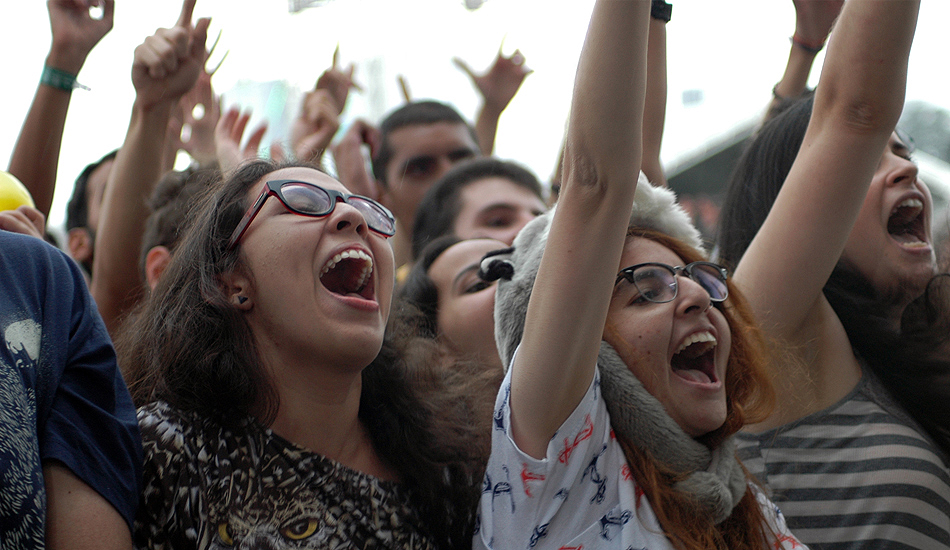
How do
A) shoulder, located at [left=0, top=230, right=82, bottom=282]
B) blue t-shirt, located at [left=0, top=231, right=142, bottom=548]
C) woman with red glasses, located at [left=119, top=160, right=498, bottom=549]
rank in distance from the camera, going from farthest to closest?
woman with red glasses, located at [left=119, top=160, right=498, bottom=549] → shoulder, located at [left=0, top=230, right=82, bottom=282] → blue t-shirt, located at [left=0, top=231, right=142, bottom=548]

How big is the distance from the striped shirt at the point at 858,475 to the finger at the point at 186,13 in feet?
6.97

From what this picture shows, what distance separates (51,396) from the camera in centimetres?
132

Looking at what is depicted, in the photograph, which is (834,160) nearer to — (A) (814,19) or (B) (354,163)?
(A) (814,19)

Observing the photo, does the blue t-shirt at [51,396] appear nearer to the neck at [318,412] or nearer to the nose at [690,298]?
the neck at [318,412]

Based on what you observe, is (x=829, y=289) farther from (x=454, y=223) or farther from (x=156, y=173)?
(x=156, y=173)

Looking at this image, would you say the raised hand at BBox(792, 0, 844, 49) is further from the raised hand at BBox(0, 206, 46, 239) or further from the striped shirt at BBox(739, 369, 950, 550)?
the raised hand at BBox(0, 206, 46, 239)

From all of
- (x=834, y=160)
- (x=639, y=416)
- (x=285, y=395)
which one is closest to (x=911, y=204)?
(x=834, y=160)

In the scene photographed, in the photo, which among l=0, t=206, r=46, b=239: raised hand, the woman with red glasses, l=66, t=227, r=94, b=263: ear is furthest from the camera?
l=66, t=227, r=94, b=263: ear

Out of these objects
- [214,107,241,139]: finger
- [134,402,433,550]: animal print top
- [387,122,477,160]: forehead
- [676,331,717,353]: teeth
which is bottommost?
[387,122,477,160]: forehead

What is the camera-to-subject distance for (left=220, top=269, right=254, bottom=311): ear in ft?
5.84

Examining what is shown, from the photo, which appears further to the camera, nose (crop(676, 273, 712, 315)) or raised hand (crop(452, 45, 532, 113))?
raised hand (crop(452, 45, 532, 113))

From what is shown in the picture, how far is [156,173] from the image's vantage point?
2.59 meters

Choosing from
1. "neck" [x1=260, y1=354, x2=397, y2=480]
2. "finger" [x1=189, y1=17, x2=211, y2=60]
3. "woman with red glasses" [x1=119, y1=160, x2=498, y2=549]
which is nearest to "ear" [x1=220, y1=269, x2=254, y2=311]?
"woman with red glasses" [x1=119, y1=160, x2=498, y2=549]

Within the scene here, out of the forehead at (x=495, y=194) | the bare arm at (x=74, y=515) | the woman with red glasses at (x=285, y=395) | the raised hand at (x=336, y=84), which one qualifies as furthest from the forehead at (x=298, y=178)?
the raised hand at (x=336, y=84)
